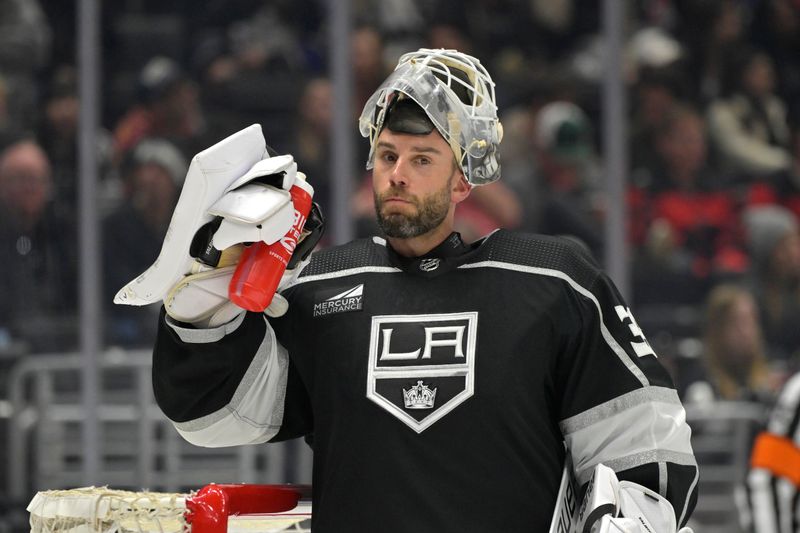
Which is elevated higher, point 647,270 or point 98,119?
point 98,119

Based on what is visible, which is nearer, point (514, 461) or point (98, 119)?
point (514, 461)

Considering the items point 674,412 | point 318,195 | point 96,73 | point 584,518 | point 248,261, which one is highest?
point 96,73

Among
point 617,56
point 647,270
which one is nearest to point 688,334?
point 647,270

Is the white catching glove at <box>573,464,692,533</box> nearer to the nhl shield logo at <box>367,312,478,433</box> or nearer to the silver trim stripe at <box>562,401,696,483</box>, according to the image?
the silver trim stripe at <box>562,401,696,483</box>

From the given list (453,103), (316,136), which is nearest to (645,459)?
(453,103)

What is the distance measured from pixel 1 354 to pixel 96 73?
41.6 inches

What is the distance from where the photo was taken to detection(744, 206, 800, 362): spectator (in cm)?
511

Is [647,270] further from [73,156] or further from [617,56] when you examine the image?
[73,156]

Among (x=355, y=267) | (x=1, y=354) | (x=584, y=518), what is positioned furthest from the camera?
(x=1, y=354)

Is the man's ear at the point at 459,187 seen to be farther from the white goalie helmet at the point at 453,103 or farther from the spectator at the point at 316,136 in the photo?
the spectator at the point at 316,136

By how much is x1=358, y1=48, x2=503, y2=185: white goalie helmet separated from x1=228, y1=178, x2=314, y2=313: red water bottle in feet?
0.82

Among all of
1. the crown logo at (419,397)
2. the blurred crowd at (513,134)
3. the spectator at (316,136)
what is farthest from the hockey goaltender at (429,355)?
the spectator at (316,136)

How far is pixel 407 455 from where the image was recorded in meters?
2.06

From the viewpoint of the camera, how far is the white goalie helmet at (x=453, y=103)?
2.15 meters
